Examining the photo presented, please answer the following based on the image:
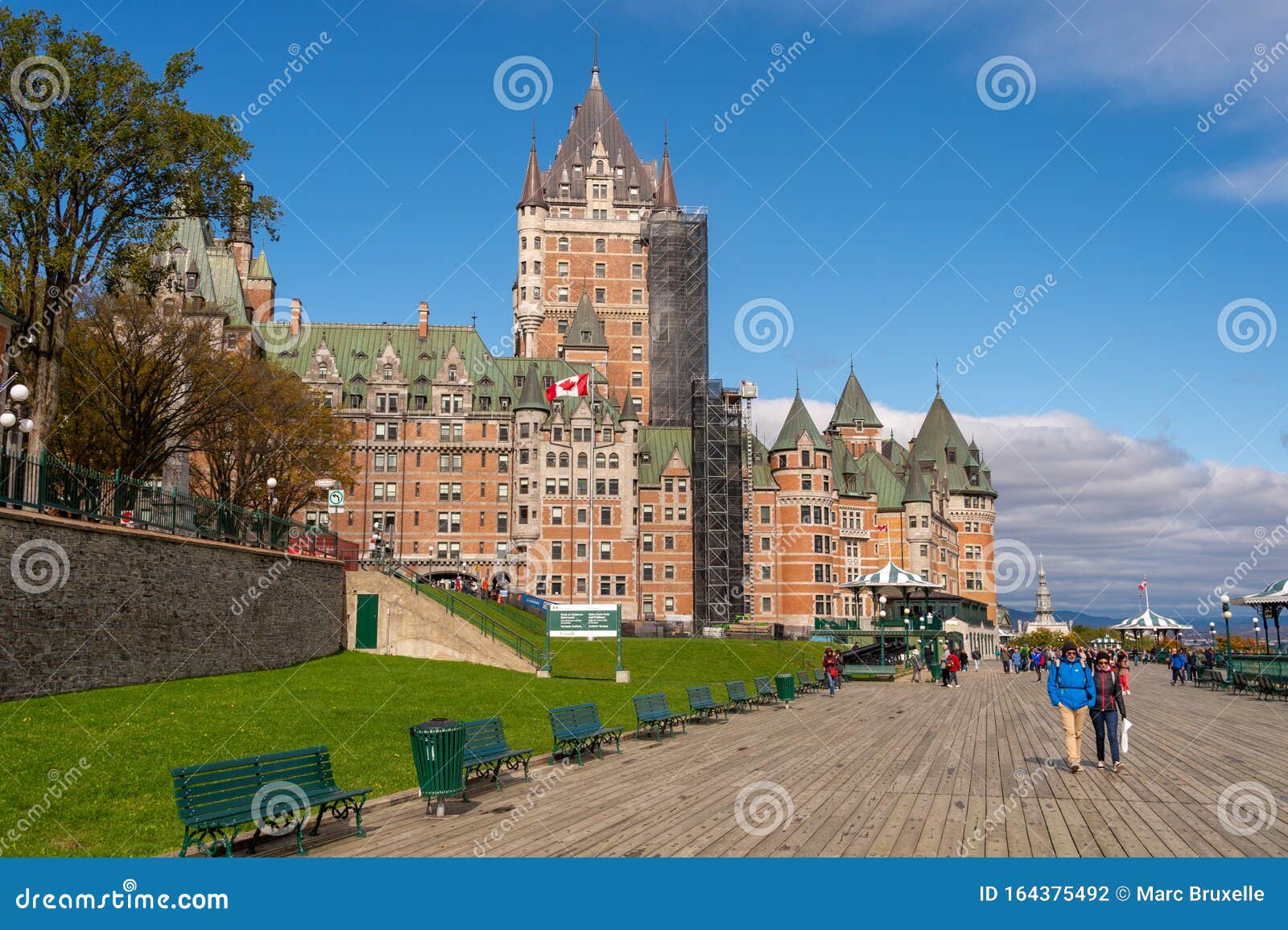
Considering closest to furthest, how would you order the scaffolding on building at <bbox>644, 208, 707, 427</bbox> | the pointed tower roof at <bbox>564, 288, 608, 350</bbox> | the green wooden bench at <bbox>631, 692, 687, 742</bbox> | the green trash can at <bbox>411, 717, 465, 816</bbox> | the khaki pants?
1. the green trash can at <bbox>411, 717, 465, 816</bbox>
2. the khaki pants
3. the green wooden bench at <bbox>631, 692, 687, 742</bbox>
4. the pointed tower roof at <bbox>564, 288, 608, 350</bbox>
5. the scaffolding on building at <bbox>644, 208, 707, 427</bbox>

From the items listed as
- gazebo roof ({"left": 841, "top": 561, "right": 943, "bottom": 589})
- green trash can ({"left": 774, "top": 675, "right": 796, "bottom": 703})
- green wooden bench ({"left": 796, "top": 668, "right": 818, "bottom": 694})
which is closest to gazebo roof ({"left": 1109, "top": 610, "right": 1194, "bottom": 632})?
gazebo roof ({"left": 841, "top": 561, "right": 943, "bottom": 589})

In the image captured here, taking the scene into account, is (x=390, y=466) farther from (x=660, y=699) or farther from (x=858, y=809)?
(x=858, y=809)

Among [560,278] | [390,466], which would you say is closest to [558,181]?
[560,278]

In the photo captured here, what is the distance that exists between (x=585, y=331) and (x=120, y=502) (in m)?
63.9

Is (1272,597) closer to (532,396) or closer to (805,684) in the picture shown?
(805,684)

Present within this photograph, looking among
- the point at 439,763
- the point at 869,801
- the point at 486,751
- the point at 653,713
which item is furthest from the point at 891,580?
the point at 439,763

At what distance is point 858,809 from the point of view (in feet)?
41.9

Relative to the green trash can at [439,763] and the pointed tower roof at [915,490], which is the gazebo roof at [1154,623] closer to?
the pointed tower roof at [915,490]

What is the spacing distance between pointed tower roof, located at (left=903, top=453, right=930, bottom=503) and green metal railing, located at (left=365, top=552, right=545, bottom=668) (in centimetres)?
5748

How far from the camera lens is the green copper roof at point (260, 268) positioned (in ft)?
259

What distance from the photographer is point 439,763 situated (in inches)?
489

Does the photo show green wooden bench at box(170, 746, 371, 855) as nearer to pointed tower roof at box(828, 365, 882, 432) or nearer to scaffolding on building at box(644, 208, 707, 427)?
scaffolding on building at box(644, 208, 707, 427)

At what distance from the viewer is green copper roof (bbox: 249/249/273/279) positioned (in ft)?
259

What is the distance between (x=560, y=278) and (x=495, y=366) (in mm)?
14310
